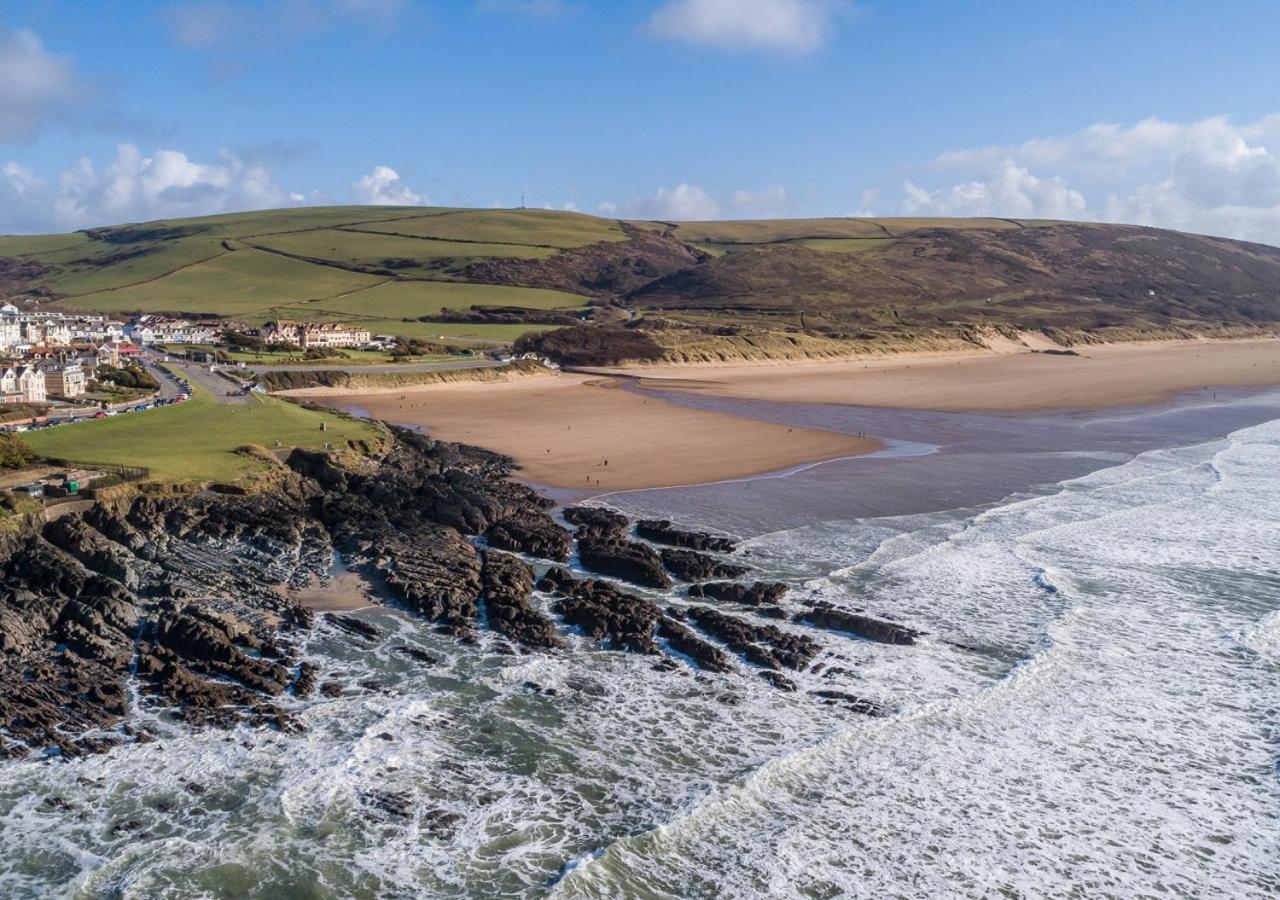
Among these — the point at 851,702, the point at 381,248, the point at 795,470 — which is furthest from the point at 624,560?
the point at 381,248

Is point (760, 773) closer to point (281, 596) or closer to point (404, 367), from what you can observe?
point (281, 596)

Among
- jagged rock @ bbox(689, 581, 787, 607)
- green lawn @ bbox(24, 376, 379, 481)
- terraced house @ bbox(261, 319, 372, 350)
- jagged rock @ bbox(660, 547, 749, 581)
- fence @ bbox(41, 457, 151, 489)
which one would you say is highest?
terraced house @ bbox(261, 319, 372, 350)

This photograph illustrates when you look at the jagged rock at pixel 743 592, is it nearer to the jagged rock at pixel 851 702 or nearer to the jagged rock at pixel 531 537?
the jagged rock at pixel 531 537

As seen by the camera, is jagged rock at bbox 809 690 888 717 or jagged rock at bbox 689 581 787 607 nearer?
jagged rock at bbox 809 690 888 717

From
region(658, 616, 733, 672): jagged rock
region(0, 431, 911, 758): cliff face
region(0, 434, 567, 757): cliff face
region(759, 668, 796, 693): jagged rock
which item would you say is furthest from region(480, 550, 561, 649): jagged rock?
region(759, 668, 796, 693): jagged rock

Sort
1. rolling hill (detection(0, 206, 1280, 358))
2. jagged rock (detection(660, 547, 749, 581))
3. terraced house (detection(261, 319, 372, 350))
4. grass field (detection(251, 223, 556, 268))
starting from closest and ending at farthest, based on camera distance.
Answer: jagged rock (detection(660, 547, 749, 581))
terraced house (detection(261, 319, 372, 350))
rolling hill (detection(0, 206, 1280, 358))
grass field (detection(251, 223, 556, 268))

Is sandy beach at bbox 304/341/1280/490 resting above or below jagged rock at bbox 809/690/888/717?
above

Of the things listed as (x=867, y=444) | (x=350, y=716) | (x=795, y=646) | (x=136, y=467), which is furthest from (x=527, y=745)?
(x=867, y=444)

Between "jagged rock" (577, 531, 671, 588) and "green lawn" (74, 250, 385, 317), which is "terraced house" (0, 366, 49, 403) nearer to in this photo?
"jagged rock" (577, 531, 671, 588)
